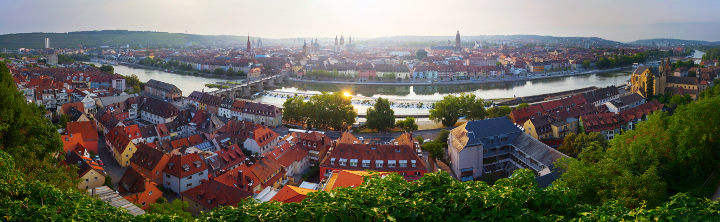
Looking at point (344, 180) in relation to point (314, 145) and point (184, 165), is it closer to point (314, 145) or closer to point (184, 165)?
point (184, 165)

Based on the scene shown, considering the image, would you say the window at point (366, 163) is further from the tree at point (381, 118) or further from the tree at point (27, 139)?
the tree at point (27, 139)

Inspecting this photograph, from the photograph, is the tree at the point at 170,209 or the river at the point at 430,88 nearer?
the tree at the point at 170,209

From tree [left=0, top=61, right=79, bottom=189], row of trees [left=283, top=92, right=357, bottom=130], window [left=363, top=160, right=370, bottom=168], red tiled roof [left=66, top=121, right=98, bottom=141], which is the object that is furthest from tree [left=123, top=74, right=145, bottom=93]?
tree [left=0, top=61, right=79, bottom=189]

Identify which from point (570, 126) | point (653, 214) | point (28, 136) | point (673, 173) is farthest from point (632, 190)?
point (570, 126)

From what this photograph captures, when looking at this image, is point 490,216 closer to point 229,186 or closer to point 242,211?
point 242,211

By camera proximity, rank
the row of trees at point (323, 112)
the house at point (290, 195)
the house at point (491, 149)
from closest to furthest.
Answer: the house at point (290, 195) < the house at point (491, 149) < the row of trees at point (323, 112)

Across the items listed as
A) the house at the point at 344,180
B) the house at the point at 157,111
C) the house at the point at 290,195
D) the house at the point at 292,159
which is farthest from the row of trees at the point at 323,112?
the house at the point at 290,195

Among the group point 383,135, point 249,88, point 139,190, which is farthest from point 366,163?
point 249,88
